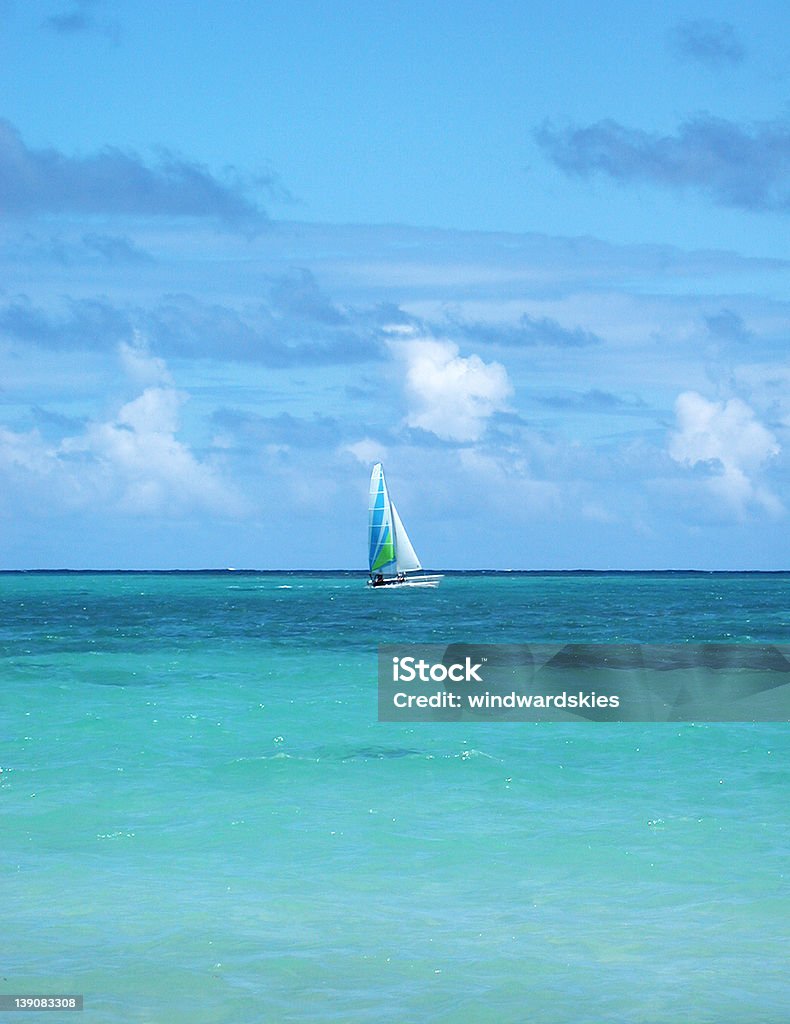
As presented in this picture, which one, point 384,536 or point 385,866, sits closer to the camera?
point 385,866

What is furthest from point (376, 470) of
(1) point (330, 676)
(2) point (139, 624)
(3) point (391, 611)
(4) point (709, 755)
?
(4) point (709, 755)

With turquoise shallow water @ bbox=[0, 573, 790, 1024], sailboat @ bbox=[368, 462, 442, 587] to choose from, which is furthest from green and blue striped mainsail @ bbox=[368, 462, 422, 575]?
turquoise shallow water @ bbox=[0, 573, 790, 1024]

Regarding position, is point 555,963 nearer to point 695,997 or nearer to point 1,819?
point 695,997

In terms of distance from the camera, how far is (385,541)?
127500 millimetres

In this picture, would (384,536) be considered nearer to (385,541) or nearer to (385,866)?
(385,541)

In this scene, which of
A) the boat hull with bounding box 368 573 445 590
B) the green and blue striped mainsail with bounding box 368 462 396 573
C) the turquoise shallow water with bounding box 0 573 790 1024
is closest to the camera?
the turquoise shallow water with bounding box 0 573 790 1024

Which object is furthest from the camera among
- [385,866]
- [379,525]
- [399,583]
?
[399,583]

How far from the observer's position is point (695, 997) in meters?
12.2

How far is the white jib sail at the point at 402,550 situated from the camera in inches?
5128

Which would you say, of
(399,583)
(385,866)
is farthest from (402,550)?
(385,866)

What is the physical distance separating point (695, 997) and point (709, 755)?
15.4 meters

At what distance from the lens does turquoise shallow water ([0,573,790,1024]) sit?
491 inches

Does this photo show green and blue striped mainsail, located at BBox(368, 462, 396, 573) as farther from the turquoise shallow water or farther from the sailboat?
the turquoise shallow water

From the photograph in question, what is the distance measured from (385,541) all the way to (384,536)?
1.01 metres
